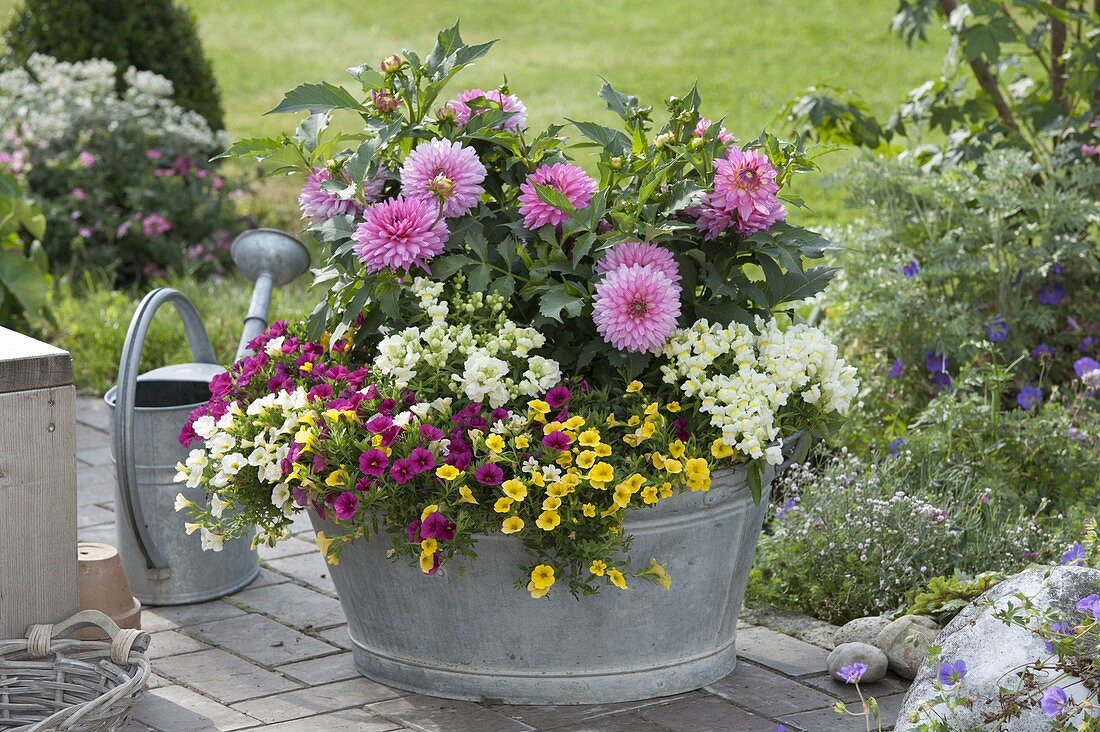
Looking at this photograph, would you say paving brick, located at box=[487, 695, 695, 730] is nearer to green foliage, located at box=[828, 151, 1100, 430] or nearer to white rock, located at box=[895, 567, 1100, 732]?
white rock, located at box=[895, 567, 1100, 732]

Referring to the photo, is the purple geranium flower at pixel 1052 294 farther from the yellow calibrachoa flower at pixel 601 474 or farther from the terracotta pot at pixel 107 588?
the terracotta pot at pixel 107 588

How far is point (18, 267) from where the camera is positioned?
18.0 ft

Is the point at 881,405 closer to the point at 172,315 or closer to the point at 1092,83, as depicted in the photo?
the point at 1092,83

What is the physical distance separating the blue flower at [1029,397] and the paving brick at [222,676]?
8.37 ft

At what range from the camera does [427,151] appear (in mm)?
2932

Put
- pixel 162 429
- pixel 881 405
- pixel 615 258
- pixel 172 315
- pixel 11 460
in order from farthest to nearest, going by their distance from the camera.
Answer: pixel 172 315 → pixel 881 405 → pixel 162 429 → pixel 615 258 → pixel 11 460

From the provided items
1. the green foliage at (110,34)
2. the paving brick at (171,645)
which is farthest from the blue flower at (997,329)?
the green foliage at (110,34)

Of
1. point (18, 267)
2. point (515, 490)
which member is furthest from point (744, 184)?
point (18, 267)

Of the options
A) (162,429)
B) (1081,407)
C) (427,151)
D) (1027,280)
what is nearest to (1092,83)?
(1027,280)

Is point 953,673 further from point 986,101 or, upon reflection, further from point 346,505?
point 986,101

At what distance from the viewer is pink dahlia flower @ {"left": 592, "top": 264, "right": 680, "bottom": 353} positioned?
2795 mm

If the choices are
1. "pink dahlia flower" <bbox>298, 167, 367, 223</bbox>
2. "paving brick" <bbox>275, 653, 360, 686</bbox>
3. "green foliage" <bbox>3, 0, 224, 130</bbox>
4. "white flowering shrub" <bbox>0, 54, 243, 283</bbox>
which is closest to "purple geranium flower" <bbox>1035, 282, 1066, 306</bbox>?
"pink dahlia flower" <bbox>298, 167, 367, 223</bbox>

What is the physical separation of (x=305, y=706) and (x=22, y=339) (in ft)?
3.34

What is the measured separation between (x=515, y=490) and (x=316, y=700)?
0.77 meters
